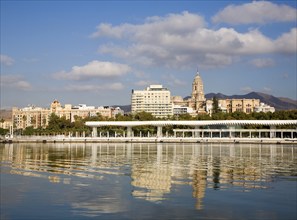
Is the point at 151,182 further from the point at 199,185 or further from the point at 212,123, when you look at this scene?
the point at 212,123

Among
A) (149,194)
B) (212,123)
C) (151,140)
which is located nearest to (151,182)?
(149,194)

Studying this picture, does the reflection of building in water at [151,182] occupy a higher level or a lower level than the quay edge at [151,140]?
lower

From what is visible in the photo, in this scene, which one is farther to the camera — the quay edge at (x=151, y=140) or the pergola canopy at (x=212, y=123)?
the pergola canopy at (x=212, y=123)

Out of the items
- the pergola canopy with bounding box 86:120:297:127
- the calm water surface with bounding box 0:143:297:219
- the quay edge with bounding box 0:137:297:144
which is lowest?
the calm water surface with bounding box 0:143:297:219

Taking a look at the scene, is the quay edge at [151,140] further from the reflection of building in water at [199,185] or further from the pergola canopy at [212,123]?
the reflection of building in water at [199,185]

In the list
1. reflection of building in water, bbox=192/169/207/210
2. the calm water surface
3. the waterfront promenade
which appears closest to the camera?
the calm water surface

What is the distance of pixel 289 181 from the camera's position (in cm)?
2892

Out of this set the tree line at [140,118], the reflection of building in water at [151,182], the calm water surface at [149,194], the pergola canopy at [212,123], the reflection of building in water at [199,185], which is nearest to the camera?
the calm water surface at [149,194]

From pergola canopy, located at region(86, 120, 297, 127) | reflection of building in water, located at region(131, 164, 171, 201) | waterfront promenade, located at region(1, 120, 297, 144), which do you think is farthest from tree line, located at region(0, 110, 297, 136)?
reflection of building in water, located at region(131, 164, 171, 201)

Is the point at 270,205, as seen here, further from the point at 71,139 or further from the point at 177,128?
the point at 177,128

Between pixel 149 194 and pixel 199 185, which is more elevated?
pixel 199 185

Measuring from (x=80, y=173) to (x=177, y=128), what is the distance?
90.6 metres

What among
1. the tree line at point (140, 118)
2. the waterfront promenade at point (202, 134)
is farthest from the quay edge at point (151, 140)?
the tree line at point (140, 118)

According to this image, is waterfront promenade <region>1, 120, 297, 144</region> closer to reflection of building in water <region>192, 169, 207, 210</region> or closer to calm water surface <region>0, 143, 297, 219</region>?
calm water surface <region>0, 143, 297, 219</region>
